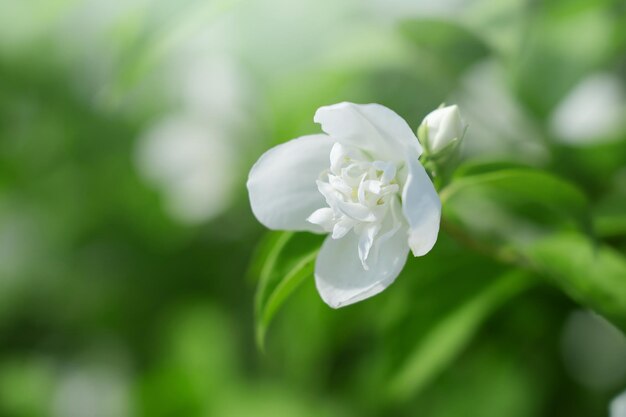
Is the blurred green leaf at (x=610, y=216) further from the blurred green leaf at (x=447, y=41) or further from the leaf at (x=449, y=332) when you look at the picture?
the blurred green leaf at (x=447, y=41)

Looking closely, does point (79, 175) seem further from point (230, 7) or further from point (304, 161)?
point (304, 161)

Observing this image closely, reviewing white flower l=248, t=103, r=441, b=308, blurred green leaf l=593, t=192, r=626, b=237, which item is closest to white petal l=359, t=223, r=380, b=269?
white flower l=248, t=103, r=441, b=308

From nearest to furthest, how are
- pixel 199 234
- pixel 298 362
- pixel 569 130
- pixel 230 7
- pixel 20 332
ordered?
pixel 230 7 → pixel 569 130 → pixel 298 362 → pixel 199 234 → pixel 20 332

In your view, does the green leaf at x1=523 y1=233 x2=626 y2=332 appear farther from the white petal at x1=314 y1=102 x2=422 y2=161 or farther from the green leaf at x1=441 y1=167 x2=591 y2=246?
the white petal at x1=314 y1=102 x2=422 y2=161

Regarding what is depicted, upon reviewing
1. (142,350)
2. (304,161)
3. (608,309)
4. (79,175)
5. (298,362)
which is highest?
(304,161)

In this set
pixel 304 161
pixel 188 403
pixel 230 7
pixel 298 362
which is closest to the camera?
pixel 304 161

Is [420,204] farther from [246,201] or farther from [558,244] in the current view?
[246,201]

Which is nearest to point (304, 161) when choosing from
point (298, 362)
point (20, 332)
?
point (298, 362)
